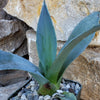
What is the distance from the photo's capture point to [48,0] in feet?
3.16

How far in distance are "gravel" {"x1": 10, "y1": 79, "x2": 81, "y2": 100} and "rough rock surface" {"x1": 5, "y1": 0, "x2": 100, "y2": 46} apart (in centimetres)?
36

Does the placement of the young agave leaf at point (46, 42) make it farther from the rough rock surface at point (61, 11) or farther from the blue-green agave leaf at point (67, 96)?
the rough rock surface at point (61, 11)

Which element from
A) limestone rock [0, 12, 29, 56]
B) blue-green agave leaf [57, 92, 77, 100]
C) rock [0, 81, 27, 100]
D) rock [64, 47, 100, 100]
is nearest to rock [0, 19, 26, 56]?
limestone rock [0, 12, 29, 56]

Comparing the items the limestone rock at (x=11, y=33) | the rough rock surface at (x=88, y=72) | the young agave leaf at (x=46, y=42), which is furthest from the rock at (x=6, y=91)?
the young agave leaf at (x=46, y=42)

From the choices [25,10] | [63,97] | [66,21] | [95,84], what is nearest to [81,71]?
A: [95,84]

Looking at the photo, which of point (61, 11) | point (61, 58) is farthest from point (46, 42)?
point (61, 11)

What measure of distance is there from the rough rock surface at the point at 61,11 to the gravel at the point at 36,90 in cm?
36

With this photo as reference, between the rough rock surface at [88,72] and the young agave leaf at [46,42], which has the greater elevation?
the young agave leaf at [46,42]

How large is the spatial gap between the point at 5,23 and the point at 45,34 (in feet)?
2.02

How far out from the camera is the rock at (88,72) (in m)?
0.88

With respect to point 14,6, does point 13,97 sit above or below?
below

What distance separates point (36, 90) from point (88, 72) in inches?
15.5

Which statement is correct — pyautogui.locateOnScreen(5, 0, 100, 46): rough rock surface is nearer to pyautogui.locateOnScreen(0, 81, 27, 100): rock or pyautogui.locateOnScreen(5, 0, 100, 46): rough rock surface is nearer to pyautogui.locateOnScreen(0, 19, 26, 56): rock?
pyautogui.locateOnScreen(0, 19, 26, 56): rock

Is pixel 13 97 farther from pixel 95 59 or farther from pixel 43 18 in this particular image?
pixel 95 59
